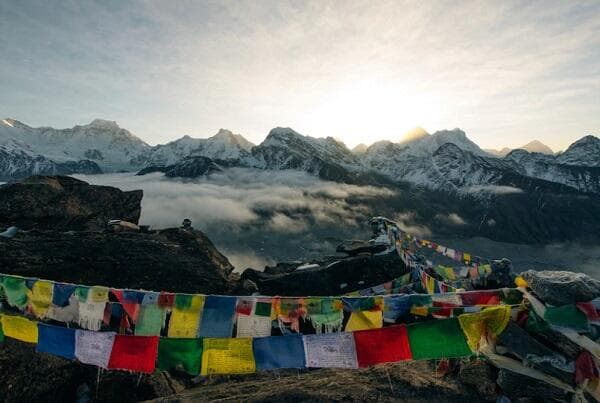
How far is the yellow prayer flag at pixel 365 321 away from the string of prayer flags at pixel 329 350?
2.06 ft

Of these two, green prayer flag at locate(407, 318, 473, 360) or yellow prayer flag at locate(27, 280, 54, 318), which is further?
yellow prayer flag at locate(27, 280, 54, 318)

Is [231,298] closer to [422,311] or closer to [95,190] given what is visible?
[422,311]

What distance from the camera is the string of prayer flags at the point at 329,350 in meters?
8.25

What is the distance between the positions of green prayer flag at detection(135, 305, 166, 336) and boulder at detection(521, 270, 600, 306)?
904 centimetres

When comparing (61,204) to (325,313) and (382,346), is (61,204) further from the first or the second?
(382,346)

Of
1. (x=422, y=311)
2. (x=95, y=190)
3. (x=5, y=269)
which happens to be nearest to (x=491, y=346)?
(x=422, y=311)

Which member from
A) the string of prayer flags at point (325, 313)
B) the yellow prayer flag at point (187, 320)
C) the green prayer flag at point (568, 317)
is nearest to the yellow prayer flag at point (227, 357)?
the yellow prayer flag at point (187, 320)

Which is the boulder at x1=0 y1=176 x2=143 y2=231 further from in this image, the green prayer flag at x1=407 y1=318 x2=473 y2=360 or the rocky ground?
the green prayer flag at x1=407 y1=318 x2=473 y2=360

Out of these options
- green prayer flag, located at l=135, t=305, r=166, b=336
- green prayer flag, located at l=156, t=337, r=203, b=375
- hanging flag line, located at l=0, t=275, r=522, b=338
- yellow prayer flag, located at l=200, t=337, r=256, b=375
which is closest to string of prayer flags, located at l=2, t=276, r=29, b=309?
hanging flag line, located at l=0, t=275, r=522, b=338

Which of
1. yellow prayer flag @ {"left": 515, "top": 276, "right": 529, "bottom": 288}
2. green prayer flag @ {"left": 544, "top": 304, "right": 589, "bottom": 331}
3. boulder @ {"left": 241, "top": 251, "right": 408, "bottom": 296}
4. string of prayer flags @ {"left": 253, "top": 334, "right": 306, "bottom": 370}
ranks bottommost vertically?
boulder @ {"left": 241, "top": 251, "right": 408, "bottom": 296}

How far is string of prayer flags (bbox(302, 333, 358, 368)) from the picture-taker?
8250 millimetres

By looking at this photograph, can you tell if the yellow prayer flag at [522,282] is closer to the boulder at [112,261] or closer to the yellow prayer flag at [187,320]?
the yellow prayer flag at [187,320]

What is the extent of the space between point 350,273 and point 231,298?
63.3ft

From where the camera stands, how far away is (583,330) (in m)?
7.60
